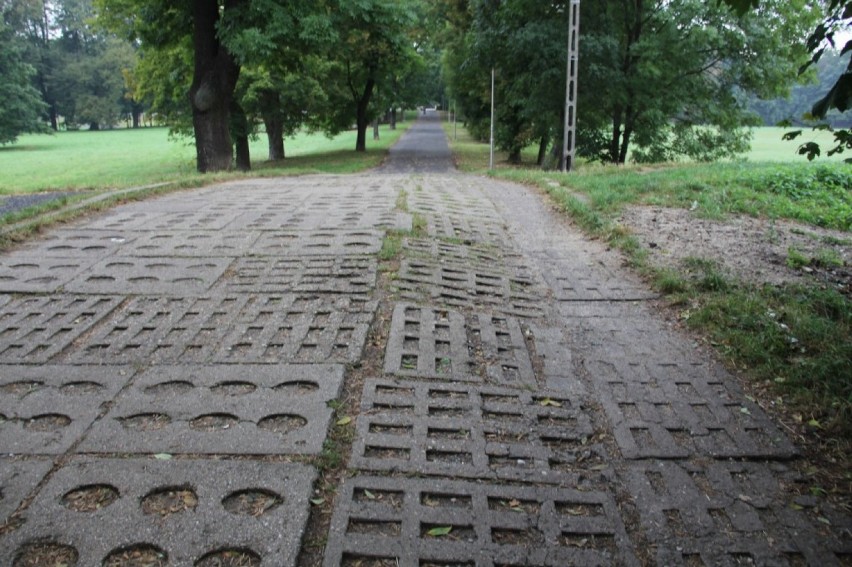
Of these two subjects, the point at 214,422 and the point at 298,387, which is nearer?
the point at 214,422

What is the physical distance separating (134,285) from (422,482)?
3.21 meters

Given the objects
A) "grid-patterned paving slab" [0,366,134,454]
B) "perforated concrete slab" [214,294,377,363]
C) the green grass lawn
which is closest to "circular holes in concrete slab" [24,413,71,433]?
"grid-patterned paving slab" [0,366,134,454]

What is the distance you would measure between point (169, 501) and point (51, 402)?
112 cm

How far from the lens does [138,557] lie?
78.9 inches

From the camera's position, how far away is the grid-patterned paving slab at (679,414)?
279cm

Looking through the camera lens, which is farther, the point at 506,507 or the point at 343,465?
the point at 343,465

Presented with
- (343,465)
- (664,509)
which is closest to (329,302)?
(343,465)

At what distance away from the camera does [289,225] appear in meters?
6.65

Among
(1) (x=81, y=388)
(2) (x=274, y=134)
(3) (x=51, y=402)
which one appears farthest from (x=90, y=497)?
(2) (x=274, y=134)

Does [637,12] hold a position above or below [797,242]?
above

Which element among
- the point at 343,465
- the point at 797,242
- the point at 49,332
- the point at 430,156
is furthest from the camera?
the point at 430,156

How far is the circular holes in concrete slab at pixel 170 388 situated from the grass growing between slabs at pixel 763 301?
9.76 ft

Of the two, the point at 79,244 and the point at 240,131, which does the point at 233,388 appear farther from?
the point at 240,131

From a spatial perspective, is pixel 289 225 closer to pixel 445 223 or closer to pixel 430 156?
pixel 445 223
